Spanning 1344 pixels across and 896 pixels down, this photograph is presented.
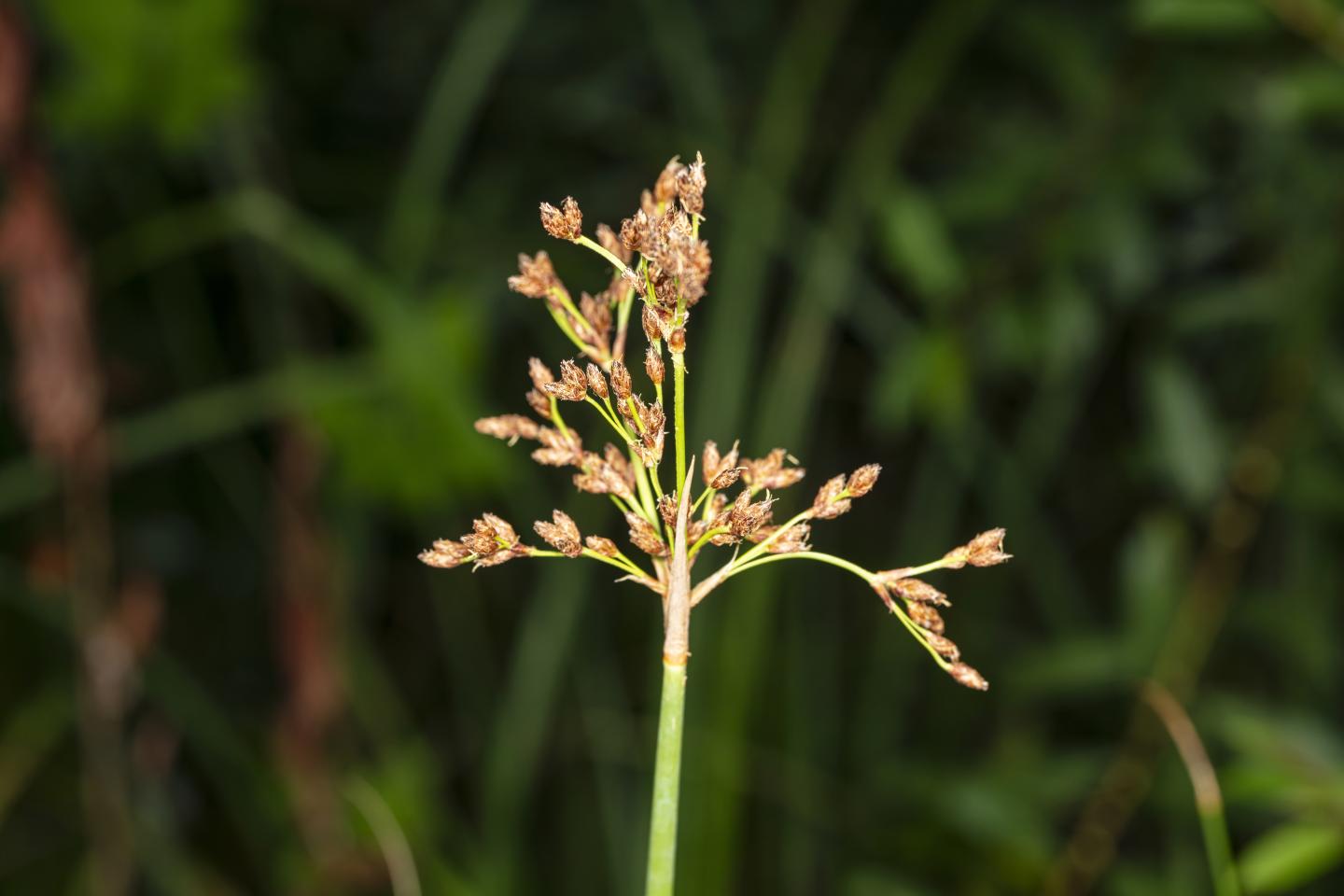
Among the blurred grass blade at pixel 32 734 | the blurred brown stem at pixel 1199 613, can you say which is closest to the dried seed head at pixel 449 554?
the blurred brown stem at pixel 1199 613

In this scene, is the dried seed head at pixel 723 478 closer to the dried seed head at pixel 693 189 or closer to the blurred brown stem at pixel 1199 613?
the dried seed head at pixel 693 189

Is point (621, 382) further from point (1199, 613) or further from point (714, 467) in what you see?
point (1199, 613)

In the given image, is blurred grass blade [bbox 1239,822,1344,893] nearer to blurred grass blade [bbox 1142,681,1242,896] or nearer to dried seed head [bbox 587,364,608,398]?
blurred grass blade [bbox 1142,681,1242,896]

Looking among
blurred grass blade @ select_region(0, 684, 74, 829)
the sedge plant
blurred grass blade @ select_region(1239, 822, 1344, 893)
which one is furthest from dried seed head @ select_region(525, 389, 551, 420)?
blurred grass blade @ select_region(0, 684, 74, 829)

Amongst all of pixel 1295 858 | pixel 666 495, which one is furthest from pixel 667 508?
pixel 1295 858

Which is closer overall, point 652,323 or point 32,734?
point 652,323
